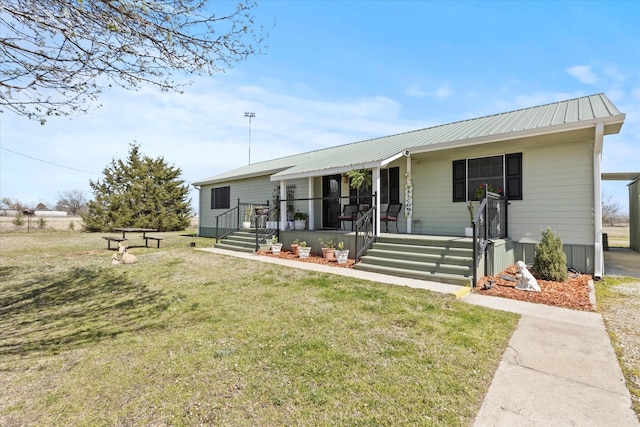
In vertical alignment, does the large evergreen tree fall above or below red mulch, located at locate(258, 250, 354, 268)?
above

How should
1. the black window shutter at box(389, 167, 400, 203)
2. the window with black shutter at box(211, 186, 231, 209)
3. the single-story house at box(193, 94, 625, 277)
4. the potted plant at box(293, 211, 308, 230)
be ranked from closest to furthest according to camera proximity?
the single-story house at box(193, 94, 625, 277)
the black window shutter at box(389, 167, 400, 203)
the potted plant at box(293, 211, 308, 230)
the window with black shutter at box(211, 186, 231, 209)

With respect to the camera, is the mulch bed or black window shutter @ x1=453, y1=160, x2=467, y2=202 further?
black window shutter @ x1=453, y1=160, x2=467, y2=202

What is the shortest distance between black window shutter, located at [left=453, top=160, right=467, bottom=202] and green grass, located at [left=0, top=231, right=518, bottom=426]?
157 inches

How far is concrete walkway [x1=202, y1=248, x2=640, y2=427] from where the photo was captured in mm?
2037

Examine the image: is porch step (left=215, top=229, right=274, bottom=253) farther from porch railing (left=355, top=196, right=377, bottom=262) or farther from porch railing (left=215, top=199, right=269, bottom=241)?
porch railing (left=355, top=196, right=377, bottom=262)

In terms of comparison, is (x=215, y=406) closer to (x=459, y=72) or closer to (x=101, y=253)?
(x=101, y=253)

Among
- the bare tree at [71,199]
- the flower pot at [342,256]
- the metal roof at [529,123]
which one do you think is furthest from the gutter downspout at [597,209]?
the bare tree at [71,199]

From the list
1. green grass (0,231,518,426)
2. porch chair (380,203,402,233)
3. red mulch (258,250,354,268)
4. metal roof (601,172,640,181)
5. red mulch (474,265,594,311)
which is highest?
metal roof (601,172,640,181)

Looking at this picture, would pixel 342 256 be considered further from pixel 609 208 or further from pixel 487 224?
pixel 609 208

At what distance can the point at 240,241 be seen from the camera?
1120 centimetres

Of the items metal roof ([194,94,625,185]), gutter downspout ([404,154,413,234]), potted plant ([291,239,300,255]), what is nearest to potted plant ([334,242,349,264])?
potted plant ([291,239,300,255])

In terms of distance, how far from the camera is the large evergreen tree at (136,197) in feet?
68.7

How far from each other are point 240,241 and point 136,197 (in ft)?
47.3

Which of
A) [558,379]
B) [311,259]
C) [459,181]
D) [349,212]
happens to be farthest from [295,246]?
[558,379]
